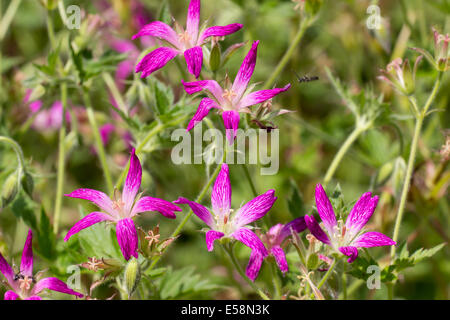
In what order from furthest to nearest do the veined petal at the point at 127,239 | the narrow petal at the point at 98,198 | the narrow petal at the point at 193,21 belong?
the narrow petal at the point at 193,21, the narrow petal at the point at 98,198, the veined petal at the point at 127,239

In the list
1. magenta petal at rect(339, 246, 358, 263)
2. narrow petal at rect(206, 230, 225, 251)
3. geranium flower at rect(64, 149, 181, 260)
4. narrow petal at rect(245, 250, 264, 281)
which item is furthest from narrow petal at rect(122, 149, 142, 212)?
magenta petal at rect(339, 246, 358, 263)

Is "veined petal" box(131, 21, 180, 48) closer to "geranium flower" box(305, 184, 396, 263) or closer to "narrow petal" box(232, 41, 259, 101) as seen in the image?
"narrow petal" box(232, 41, 259, 101)

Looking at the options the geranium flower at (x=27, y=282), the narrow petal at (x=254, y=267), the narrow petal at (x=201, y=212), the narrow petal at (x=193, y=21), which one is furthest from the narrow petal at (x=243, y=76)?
the geranium flower at (x=27, y=282)

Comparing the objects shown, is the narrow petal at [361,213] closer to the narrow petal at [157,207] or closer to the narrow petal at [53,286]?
the narrow petal at [157,207]

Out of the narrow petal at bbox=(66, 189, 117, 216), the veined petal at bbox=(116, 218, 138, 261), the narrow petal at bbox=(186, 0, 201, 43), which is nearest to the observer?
the veined petal at bbox=(116, 218, 138, 261)

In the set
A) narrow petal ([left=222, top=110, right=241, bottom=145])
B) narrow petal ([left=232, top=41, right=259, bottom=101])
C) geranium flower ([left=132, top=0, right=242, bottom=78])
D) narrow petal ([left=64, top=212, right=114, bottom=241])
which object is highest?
geranium flower ([left=132, top=0, right=242, bottom=78])

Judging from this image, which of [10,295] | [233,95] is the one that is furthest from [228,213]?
[10,295]

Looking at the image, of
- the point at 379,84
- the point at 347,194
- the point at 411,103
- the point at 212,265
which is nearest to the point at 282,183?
the point at 347,194
